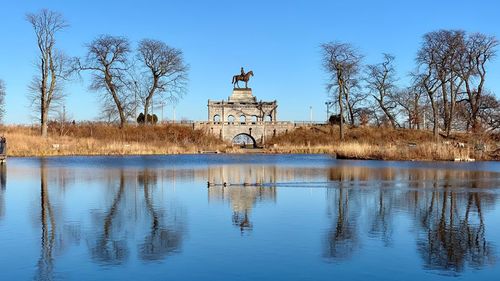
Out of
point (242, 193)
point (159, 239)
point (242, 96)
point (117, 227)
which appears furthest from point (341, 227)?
point (242, 96)

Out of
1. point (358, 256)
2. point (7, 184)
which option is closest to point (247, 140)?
point (7, 184)

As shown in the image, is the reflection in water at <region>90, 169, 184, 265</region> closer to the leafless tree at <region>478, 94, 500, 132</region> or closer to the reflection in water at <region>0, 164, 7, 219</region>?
the reflection in water at <region>0, 164, 7, 219</region>

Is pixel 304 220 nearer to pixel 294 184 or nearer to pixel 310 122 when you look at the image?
pixel 294 184

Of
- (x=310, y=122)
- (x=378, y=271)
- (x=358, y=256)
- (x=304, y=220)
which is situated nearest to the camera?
(x=378, y=271)

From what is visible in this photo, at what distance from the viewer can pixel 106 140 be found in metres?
48.3

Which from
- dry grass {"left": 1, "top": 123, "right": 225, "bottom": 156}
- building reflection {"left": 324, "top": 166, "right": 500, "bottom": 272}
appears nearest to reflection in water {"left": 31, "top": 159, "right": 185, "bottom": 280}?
building reflection {"left": 324, "top": 166, "right": 500, "bottom": 272}

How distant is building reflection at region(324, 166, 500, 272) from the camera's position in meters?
9.14

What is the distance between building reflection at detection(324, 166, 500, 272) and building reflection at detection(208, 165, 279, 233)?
6.02 feet

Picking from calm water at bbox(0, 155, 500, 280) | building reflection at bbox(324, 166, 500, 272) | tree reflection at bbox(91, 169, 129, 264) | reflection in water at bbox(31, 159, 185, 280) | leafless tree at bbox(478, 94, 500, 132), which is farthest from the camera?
leafless tree at bbox(478, 94, 500, 132)

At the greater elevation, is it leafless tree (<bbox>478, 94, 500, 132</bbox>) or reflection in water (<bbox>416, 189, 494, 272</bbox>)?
leafless tree (<bbox>478, 94, 500, 132</bbox>)

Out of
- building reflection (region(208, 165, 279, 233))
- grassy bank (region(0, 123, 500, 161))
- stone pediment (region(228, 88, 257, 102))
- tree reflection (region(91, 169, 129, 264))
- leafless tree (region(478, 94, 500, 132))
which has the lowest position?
tree reflection (region(91, 169, 129, 264))

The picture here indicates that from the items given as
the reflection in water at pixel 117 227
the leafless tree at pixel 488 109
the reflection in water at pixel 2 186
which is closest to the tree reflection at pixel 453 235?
the reflection in water at pixel 117 227

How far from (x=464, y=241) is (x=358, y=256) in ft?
7.84

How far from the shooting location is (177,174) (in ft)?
80.8
